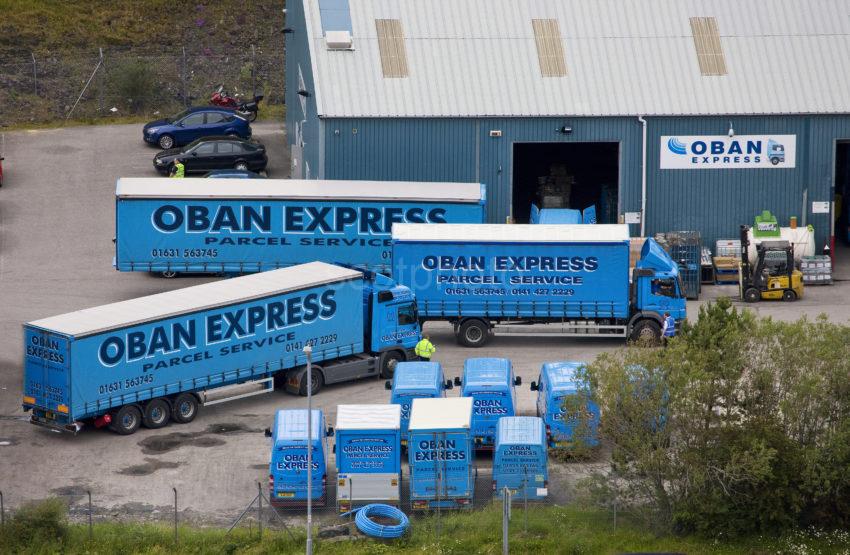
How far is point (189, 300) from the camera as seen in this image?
3591 centimetres

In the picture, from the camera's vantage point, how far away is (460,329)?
136 ft

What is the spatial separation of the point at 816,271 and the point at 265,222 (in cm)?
1789

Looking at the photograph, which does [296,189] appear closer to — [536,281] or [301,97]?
[536,281]

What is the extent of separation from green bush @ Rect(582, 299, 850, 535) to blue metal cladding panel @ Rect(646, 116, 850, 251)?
19384 mm

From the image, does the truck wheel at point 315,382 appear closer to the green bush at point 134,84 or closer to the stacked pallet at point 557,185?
the stacked pallet at point 557,185

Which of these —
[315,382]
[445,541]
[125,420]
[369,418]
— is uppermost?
[369,418]

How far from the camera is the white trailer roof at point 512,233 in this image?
41156mm

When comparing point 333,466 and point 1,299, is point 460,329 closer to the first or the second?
point 333,466

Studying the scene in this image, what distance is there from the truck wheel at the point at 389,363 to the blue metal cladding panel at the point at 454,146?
10.8 m

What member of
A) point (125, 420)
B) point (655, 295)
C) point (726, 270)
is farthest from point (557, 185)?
point (125, 420)

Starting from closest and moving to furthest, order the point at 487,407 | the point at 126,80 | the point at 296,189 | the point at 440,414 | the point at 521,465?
the point at 521,465 < the point at 440,414 < the point at 487,407 < the point at 296,189 < the point at 126,80

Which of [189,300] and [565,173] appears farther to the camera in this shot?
[565,173]

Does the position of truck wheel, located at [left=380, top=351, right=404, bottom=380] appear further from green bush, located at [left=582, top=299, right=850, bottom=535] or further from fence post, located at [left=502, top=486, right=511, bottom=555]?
fence post, located at [left=502, top=486, right=511, bottom=555]

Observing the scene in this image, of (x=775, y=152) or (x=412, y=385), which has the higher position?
(x=775, y=152)
